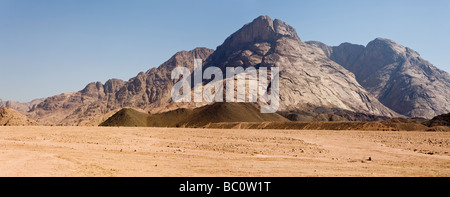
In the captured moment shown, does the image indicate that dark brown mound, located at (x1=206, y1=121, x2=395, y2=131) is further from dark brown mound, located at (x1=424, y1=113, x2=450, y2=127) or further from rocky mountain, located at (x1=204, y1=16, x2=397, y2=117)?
rocky mountain, located at (x1=204, y1=16, x2=397, y2=117)

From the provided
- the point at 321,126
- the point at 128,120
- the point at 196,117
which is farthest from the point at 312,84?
the point at 128,120

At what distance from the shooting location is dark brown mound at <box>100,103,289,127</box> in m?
88.6

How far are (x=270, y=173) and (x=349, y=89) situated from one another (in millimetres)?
177325

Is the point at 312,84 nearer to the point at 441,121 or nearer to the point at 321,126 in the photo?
the point at 441,121

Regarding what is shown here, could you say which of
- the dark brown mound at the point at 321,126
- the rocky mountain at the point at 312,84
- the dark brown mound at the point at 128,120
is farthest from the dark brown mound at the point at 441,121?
the dark brown mound at the point at 128,120

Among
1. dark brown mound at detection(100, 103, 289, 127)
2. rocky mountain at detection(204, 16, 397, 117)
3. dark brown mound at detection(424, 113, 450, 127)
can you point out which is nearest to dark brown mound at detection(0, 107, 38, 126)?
dark brown mound at detection(100, 103, 289, 127)

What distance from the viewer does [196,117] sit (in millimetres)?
93875

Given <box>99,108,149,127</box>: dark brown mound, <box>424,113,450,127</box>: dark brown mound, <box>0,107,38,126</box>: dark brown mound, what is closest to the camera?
<box>424,113,450,127</box>: dark brown mound

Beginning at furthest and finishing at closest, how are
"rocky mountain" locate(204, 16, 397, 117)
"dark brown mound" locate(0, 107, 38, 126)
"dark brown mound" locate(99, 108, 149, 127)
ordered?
"rocky mountain" locate(204, 16, 397, 117), "dark brown mound" locate(99, 108, 149, 127), "dark brown mound" locate(0, 107, 38, 126)

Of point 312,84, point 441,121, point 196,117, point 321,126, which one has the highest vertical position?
point 312,84

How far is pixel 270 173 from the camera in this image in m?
13.6

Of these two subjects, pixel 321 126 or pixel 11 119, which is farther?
pixel 11 119
